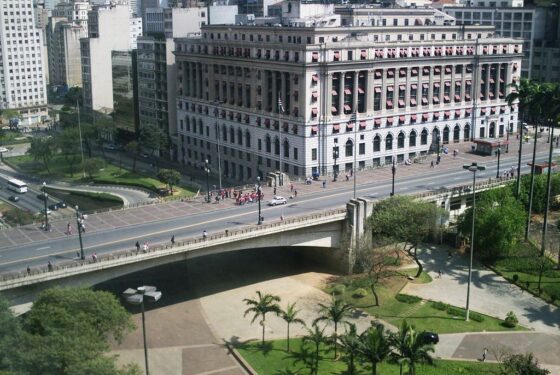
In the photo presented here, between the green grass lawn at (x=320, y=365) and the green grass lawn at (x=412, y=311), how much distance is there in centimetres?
945

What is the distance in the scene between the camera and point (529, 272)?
346 feet

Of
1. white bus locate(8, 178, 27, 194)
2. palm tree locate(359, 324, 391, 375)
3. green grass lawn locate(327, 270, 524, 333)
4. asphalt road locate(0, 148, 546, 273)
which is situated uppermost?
asphalt road locate(0, 148, 546, 273)

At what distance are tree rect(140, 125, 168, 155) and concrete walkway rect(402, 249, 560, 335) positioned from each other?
84.7 m

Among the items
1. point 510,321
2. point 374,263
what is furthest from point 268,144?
point 510,321

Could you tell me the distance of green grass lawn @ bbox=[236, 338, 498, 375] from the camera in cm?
7738

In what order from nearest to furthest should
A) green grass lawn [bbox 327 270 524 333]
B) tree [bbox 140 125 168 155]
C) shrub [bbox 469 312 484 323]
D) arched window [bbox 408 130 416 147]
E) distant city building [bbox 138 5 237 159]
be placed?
green grass lawn [bbox 327 270 524 333]
shrub [bbox 469 312 484 323]
arched window [bbox 408 130 416 147]
tree [bbox 140 125 168 155]
distant city building [bbox 138 5 237 159]

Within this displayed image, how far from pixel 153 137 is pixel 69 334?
374 feet

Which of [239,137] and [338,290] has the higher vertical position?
[239,137]

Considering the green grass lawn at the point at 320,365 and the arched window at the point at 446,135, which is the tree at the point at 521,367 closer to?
the green grass lawn at the point at 320,365

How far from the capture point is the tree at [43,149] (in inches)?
6777

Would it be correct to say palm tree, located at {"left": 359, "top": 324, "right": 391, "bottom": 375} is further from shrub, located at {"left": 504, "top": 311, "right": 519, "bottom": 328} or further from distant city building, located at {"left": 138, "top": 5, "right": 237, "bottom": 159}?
distant city building, located at {"left": 138, "top": 5, "right": 237, "bottom": 159}

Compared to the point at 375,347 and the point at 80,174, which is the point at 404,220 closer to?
the point at 375,347

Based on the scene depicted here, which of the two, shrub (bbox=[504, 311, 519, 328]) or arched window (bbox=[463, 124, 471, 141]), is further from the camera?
arched window (bbox=[463, 124, 471, 141])

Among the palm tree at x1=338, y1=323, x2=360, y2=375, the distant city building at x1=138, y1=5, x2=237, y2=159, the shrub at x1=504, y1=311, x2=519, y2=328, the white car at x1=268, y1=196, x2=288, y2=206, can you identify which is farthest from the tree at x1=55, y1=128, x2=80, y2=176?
the palm tree at x1=338, y1=323, x2=360, y2=375
